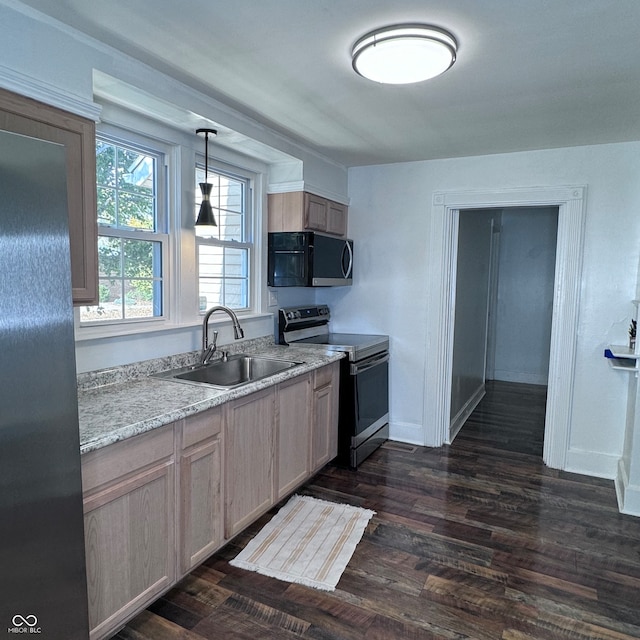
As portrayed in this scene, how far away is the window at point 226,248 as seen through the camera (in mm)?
3068

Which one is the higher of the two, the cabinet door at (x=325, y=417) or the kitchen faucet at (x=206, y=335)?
the kitchen faucet at (x=206, y=335)

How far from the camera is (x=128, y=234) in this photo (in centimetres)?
249

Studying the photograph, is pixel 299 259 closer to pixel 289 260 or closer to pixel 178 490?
pixel 289 260

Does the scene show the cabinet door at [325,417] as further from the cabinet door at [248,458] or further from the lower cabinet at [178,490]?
the cabinet door at [248,458]

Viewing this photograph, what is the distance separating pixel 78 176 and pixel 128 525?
4.45 feet

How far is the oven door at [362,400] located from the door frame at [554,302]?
1.41ft

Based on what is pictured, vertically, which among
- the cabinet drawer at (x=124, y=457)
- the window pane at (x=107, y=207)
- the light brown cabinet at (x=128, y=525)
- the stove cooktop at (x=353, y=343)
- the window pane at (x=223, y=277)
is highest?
the window pane at (x=107, y=207)

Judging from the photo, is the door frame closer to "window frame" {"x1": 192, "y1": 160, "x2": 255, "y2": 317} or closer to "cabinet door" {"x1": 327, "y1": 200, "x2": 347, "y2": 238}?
"cabinet door" {"x1": 327, "y1": 200, "x2": 347, "y2": 238}

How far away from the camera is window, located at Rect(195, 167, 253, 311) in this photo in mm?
3068

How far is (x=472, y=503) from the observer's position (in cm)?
298

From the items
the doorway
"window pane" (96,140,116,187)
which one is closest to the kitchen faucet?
"window pane" (96,140,116,187)

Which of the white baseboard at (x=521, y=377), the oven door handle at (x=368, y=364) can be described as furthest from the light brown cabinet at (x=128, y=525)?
the white baseboard at (x=521, y=377)

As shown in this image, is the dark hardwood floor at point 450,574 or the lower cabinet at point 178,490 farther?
the dark hardwood floor at point 450,574

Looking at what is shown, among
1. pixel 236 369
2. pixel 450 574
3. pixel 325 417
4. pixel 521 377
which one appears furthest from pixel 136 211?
pixel 521 377
